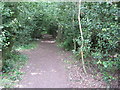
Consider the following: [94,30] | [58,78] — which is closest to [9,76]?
[58,78]

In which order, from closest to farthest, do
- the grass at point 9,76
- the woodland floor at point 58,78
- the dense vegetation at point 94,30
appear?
the dense vegetation at point 94,30 → the grass at point 9,76 → the woodland floor at point 58,78

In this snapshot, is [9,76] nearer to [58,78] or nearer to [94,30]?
[58,78]

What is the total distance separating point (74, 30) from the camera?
31.6 feet

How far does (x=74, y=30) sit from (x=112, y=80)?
5214mm

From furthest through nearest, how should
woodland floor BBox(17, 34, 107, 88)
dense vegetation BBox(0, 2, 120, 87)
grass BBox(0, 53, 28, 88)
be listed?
1. woodland floor BBox(17, 34, 107, 88)
2. grass BBox(0, 53, 28, 88)
3. dense vegetation BBox(0, 2, 120, 87)

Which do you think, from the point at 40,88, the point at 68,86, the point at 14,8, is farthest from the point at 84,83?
the point at 14,8

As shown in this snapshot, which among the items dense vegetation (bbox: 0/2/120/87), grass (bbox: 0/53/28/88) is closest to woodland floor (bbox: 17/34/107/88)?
grass (bbox: 0/53/28/88)

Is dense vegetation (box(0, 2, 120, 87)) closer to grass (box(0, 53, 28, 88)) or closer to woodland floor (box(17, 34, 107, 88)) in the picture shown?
grass (box(0, 53, 28, 88))

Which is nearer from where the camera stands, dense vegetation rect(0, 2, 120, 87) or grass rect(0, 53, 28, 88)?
dense vegetation rect(0, 2, 120, 87)

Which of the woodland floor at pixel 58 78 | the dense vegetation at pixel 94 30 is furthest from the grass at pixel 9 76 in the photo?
the woodland floor at pixel 58 78

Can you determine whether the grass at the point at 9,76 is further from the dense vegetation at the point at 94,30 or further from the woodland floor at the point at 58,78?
the woodland floor at the point at 58,78

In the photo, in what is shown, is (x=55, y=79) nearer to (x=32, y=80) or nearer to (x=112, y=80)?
(x=32, y=80)

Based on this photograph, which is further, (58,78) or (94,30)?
(94,30)

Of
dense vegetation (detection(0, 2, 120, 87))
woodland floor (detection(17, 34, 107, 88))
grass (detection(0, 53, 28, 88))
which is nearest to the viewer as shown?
dense vegetation (detection(0, 2, 120, 87))
